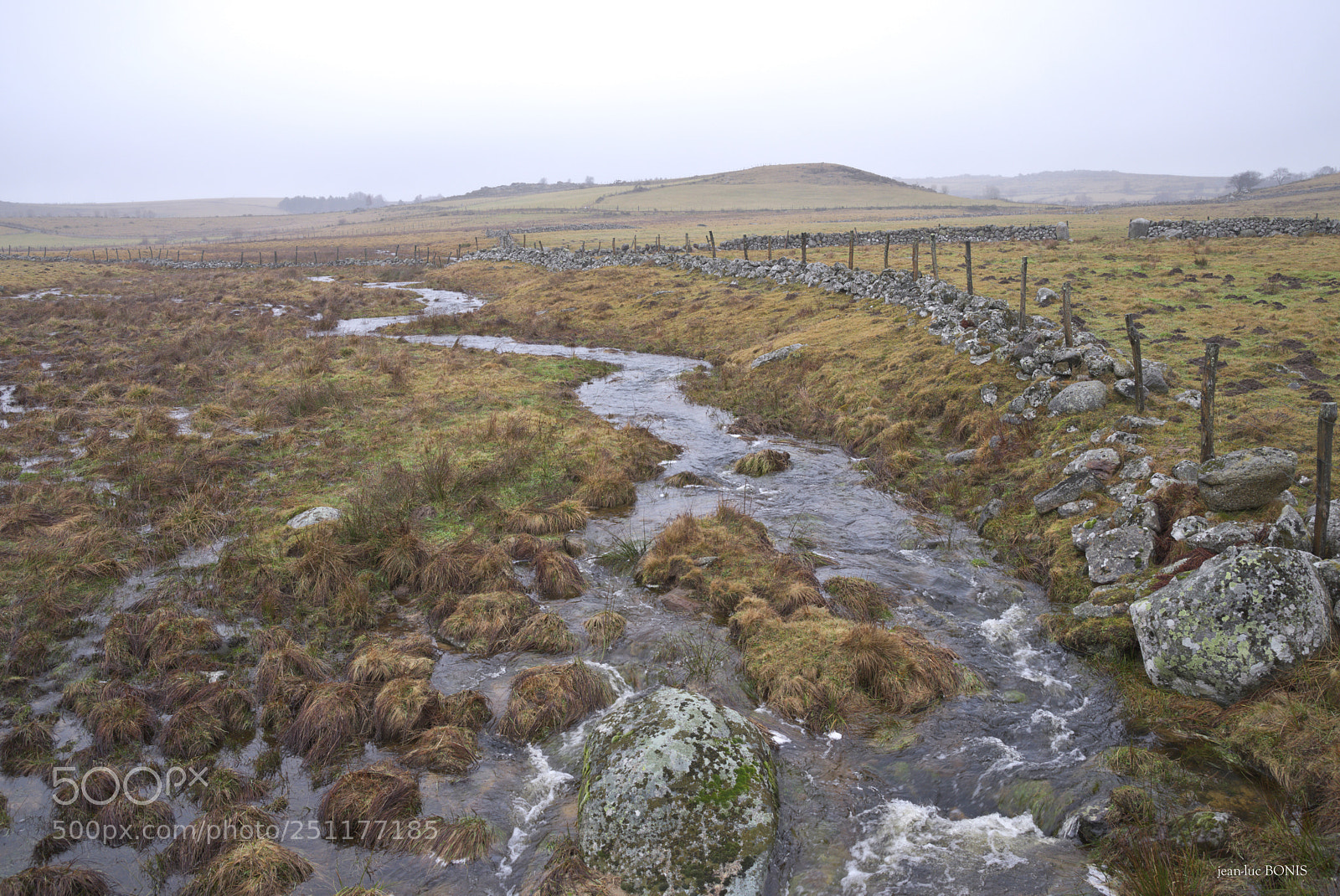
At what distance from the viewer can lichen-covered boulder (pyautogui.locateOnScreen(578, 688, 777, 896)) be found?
20.2 ft

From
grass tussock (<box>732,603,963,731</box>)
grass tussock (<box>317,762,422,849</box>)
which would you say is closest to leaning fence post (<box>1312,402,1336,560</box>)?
grass tussock (<box>732,603,963,731</box>)

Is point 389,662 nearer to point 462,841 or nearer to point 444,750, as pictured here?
point 444,750

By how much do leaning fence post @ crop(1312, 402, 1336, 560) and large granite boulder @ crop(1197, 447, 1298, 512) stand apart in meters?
0.91

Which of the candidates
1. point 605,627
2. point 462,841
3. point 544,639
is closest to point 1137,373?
point 605,627

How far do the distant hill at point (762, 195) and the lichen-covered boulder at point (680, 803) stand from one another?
133 metres

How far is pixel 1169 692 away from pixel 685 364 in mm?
22112

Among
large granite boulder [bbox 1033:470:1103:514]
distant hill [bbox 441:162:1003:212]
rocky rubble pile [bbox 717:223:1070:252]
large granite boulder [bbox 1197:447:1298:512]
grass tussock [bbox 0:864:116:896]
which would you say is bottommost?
grass tussock [bbox 0:864:116:896]

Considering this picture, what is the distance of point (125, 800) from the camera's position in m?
6.84

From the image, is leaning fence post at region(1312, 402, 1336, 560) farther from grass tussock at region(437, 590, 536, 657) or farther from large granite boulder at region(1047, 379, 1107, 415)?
grass tussock at region(437, 590, 536, 657)

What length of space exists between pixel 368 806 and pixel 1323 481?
11.5m

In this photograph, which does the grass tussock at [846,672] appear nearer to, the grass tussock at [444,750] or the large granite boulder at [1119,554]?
the large granite boulder at [1119,554]

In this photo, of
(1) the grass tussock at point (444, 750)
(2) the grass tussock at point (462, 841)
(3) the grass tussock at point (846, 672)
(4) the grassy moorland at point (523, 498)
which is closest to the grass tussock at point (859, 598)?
(4) the grassy moorland at point (523, 498)

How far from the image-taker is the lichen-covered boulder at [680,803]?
6.14 metres

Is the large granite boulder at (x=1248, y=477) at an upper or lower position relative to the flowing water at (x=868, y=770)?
upper
